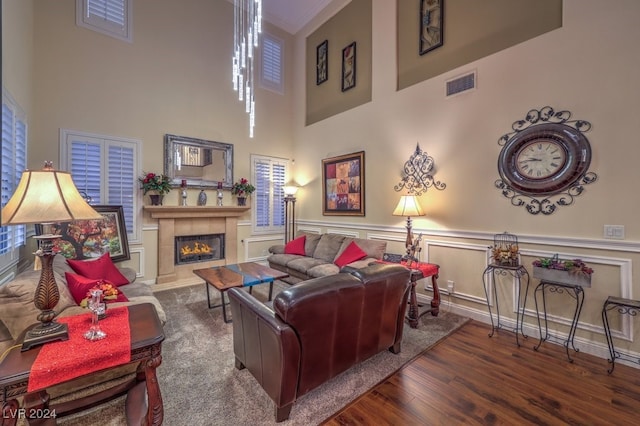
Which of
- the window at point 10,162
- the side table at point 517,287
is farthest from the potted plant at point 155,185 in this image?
Result: the side table at point 517,287

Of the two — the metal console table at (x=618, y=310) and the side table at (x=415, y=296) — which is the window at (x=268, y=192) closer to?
the side table at (x=415, y=296)

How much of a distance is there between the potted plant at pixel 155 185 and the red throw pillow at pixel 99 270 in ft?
5.10

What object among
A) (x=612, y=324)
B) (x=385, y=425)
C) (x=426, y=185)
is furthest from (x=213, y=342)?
(x=612, y=324)

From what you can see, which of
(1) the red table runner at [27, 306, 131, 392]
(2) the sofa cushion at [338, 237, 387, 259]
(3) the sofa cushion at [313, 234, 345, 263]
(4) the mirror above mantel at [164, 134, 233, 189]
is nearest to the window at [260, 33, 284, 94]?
(4) the mirror above mantel at [164, 134, 233, 189]

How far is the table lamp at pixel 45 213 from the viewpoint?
1.67 metres

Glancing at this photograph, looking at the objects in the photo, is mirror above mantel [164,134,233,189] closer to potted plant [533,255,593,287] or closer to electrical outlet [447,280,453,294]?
electrical outlet [447,280,453,294]

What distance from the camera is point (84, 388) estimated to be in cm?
232

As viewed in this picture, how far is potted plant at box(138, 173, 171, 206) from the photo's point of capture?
474 cm

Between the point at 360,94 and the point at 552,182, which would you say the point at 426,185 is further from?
the point at 360,94

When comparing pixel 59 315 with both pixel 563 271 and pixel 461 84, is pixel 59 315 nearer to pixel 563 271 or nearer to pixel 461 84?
pixel 563 271

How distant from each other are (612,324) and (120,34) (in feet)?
23.9

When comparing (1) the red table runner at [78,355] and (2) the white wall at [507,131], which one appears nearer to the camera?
(1) the red table runner at [78,355]

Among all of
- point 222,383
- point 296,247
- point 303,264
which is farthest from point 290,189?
point 222,383

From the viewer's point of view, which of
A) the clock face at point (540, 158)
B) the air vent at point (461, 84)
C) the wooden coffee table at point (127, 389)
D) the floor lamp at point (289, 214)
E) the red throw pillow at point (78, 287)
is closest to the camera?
the wooden coffee table at point (127, 389)
